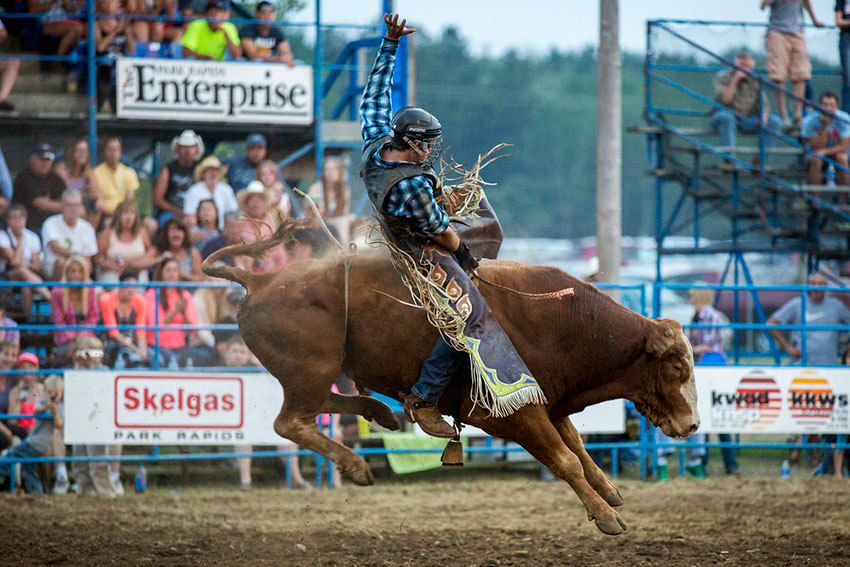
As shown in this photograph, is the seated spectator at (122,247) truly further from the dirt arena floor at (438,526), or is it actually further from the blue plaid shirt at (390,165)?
the blue plaid shirt at (390,165)

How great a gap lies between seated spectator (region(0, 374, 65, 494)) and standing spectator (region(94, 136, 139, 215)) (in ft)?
6.95

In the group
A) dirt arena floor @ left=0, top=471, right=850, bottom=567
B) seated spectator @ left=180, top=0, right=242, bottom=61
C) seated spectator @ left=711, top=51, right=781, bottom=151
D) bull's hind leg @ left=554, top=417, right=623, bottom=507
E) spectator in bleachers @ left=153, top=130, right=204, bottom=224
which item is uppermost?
seated spectator @ left=180, top=0, right=242, bottom=61

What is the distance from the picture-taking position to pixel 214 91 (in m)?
9.95

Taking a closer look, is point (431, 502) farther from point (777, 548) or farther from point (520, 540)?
point (777, 548)

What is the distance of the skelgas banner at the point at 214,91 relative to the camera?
9775 mm

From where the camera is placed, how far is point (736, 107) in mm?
11328

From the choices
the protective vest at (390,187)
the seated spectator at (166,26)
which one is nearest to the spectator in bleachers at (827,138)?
the seated spectator at (166,26)

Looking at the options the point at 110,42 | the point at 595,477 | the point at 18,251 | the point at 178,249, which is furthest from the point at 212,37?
the point at 595,477

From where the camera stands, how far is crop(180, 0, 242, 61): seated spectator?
10102 mm

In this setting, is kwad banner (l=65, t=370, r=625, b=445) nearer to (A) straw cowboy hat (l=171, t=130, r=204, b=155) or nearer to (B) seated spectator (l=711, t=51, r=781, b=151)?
(A) straw cowboy hat (l=171, t=130, r=204, b=155)

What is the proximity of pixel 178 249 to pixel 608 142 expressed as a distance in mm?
4047

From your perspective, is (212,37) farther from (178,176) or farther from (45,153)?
(45,153)

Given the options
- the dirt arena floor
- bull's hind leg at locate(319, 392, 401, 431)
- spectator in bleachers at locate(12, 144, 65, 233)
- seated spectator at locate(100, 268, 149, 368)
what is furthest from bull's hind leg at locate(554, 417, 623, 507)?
spectator in bleachers at locate(12, 144, 65, 233)

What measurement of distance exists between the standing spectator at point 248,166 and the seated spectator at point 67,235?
158 cm
